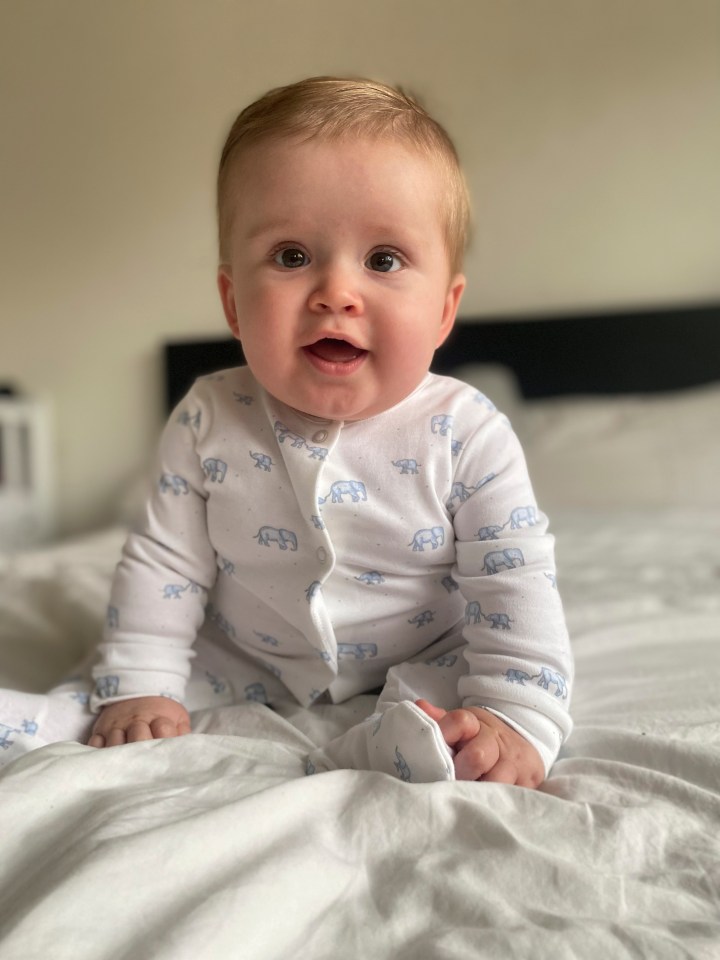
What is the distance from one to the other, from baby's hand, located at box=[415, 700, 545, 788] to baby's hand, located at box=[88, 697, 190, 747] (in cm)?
22

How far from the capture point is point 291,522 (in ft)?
2.57

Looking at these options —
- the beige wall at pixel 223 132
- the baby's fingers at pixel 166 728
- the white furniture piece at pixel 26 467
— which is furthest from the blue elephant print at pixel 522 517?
the white furniture piece at pixel 26 467

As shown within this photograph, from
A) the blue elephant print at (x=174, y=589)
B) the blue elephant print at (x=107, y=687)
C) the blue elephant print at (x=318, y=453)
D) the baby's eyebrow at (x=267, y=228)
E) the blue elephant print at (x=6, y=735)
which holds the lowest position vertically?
the blue elephant print at (x=107, y=687)

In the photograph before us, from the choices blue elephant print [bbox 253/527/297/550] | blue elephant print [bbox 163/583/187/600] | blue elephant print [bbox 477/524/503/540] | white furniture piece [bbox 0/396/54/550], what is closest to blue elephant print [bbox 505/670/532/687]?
blue elephant print [bbox 477/524/503/540]

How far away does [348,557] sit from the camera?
Answer: 784 mm

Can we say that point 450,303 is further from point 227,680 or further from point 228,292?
point 227,680

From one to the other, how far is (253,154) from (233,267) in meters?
0.10

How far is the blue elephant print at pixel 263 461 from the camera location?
79cm

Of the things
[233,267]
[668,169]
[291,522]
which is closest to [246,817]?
[291,522]

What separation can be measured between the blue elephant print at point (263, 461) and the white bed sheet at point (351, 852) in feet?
0.73

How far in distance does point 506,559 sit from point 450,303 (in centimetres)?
25

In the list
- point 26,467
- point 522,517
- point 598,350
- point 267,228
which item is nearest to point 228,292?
point 267,228

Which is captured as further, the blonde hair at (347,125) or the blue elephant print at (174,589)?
the blue elephant print at (174,589)

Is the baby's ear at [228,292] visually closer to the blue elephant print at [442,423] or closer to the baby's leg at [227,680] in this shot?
the blue elephant print at [442,423]
